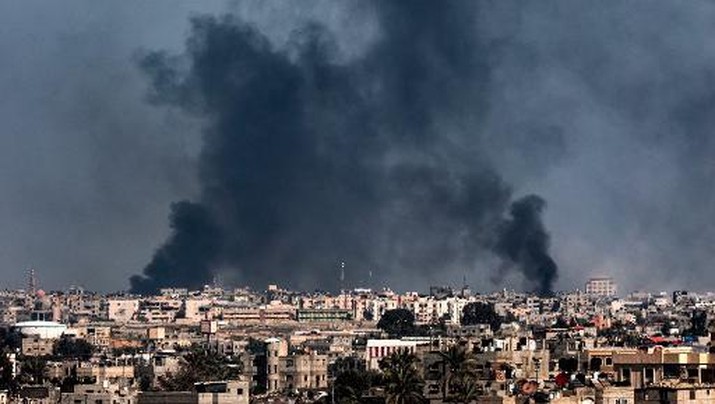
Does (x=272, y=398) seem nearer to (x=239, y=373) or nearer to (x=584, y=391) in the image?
(x=239, y=373)

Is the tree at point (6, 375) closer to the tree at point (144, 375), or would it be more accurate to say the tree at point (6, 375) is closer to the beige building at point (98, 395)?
the tree at point (144, 375)

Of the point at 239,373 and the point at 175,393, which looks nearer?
the point at 175,393

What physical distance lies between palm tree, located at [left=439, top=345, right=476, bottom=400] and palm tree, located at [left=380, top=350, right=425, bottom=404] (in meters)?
0.79

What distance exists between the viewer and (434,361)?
298ft

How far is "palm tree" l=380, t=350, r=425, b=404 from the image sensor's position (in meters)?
77.0

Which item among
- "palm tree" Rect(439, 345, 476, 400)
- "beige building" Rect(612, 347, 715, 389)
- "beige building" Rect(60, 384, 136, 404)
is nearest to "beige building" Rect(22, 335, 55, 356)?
"beige building" Rect(60, 384, 136, 404)

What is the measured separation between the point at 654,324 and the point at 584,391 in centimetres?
12492

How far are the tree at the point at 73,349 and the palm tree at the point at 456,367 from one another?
88.8m

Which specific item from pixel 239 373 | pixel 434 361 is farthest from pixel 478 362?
pixel 239 373

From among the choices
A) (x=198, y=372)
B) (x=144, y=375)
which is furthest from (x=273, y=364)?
(x=198, y=372)

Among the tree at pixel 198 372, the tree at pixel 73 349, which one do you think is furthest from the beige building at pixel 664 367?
the tree at pixel 73 349

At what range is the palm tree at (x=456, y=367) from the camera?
3108 inches

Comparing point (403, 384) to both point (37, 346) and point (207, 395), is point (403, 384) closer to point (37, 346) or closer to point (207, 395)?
point (207, 395)

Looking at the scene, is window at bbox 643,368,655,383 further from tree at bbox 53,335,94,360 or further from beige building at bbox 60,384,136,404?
tree at bbox 53,335,94,360
